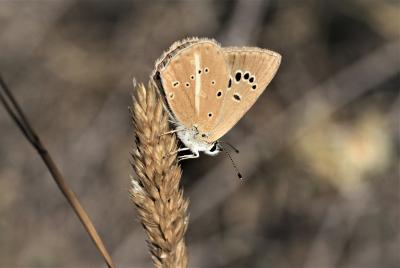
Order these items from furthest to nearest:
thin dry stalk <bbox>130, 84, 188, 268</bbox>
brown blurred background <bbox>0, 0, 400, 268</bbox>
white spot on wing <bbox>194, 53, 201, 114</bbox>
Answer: brown blurred background <bbox>0, 0, 400, 268</bbox> → white spot on wing <bbox>194, 53, 201, 114</bbox> → thin dry stalk <bbox>130, 84, 188, 268</bbox>

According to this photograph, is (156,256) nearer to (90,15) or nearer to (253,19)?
(253,19)

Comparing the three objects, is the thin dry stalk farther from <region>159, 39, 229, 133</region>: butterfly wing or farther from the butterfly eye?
the butterfly eye

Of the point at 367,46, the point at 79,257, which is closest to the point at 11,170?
the point at 79,257

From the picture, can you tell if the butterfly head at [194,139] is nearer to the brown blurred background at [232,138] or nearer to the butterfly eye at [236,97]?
the butterfly eye at [236,97]

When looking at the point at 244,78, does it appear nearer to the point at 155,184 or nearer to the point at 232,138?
the point at 155,184

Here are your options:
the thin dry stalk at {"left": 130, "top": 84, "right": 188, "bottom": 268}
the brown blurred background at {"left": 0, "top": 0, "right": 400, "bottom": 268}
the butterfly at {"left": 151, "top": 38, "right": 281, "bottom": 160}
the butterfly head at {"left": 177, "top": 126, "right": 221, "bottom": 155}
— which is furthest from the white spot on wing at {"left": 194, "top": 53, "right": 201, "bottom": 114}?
the brown blurred background at {"left": 0, "top": 0, "right": 400, "bottom": 268}

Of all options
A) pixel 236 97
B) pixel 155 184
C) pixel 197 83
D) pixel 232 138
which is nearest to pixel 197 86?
pixel 197 83

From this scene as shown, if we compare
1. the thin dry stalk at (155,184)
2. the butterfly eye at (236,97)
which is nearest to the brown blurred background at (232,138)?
the butterfly eye at (236,97)
